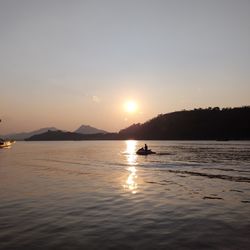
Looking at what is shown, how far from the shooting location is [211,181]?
4253 centimetres

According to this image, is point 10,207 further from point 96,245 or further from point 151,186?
point 151,186

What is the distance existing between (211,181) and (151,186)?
8.92 meters

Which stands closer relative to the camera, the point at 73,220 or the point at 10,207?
the point at 73,220

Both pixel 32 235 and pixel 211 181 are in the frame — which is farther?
pixel 211 181

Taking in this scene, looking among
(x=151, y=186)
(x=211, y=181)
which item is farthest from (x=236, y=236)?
(x=211, y=181)

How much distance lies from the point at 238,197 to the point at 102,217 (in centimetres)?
1396

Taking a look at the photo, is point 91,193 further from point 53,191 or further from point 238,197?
point 238,197

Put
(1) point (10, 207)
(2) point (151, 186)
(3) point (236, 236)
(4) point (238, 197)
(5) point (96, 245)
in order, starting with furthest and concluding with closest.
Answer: (2) point (151, 186) < (4) point (238, 197) < (1) point (10, 207) < (3) point (236, 236) < (5) point (96, 245)

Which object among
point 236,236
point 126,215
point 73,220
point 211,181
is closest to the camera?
point 236,236

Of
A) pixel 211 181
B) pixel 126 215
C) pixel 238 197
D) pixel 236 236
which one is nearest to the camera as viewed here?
pixel 236 236

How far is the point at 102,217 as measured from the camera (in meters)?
23.1

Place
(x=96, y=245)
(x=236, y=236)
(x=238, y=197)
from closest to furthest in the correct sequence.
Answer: (x=96, y=245) < (x=236, y=236) < (x=238, y=197)

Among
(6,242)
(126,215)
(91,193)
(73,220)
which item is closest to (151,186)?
(91,193)

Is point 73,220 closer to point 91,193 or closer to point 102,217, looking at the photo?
point 102,217
